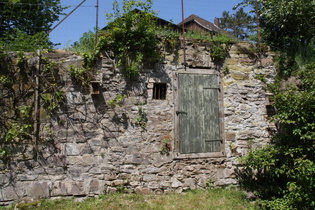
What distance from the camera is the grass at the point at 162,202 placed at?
14.5 feet

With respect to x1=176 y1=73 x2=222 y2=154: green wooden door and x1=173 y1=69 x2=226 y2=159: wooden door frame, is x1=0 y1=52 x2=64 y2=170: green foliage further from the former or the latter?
x1=176 y1=73 x2=222 y2=154: green wooden door

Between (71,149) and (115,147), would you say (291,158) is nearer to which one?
(115,147)

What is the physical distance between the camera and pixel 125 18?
5.00 m

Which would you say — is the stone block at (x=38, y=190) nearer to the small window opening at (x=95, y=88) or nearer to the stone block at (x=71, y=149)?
the stone block at (x=71, y=149)

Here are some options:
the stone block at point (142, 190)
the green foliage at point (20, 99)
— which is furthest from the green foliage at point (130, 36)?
the stone block at point (142, 190)

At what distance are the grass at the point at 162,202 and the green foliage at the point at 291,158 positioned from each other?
0.61 m

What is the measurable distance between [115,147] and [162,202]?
1.36 meters

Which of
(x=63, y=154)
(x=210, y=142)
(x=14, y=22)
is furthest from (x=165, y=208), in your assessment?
(x=14, y=22)

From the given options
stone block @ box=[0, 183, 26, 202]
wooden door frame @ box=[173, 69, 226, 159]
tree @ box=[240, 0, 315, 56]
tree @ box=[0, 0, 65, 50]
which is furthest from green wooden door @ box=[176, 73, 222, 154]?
tree @ box=[0, 0, 65, 50]

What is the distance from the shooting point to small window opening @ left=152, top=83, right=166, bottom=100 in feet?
17.3

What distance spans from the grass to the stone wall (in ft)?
0.57

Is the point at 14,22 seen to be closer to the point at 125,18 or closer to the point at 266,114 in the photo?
the point at 125,18

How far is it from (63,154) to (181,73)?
2.89 m

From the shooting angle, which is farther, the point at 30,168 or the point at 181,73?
the point at 181,73
